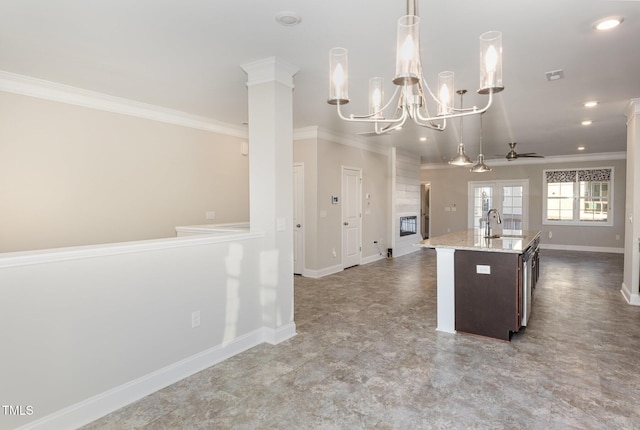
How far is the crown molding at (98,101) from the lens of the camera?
363 cm

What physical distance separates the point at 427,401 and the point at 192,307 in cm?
183

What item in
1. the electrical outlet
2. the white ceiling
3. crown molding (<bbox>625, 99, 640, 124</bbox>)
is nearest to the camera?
the white ceiling

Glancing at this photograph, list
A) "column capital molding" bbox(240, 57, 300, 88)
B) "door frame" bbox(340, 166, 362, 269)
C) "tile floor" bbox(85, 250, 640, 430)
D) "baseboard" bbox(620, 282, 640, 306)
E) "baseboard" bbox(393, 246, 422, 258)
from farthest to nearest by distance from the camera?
"baseboard" bbox(393, 246, 422, 258), "door frame" bbox(340, 166, 362, 269), "baseboard" bbox(620, 282, 640, 306), "column capital molding" bbox(240, 57, 300, 88), "tile floor" bbox(85, 250, 640, 430)

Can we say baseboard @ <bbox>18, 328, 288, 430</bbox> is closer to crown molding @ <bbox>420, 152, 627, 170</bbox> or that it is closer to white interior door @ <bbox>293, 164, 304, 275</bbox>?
white interior door @ <bbox>293, 164, 304, 275</bbox>

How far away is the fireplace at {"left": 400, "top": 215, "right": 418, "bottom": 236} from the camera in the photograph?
355 inches

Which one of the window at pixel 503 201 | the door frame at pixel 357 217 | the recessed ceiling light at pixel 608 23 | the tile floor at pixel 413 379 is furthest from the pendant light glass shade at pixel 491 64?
the window at pixel 503 201

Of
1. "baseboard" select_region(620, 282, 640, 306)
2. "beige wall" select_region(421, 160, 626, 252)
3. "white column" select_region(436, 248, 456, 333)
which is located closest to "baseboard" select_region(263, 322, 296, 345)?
"white column" select_region(436, 248, 456, 333)

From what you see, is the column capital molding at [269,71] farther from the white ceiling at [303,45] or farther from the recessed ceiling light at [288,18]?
the recessed ceiling light at [288,18]

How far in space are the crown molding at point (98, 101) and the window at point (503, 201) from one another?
26.7 feet

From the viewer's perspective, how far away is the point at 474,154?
9234 mm

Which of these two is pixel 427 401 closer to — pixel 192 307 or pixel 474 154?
pixel 192 307

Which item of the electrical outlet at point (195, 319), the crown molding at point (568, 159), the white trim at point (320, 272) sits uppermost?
the crown molding at point (568, 159)

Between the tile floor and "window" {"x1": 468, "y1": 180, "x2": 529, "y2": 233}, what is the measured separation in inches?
248

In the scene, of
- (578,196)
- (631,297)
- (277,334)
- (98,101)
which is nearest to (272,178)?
(277,334)
